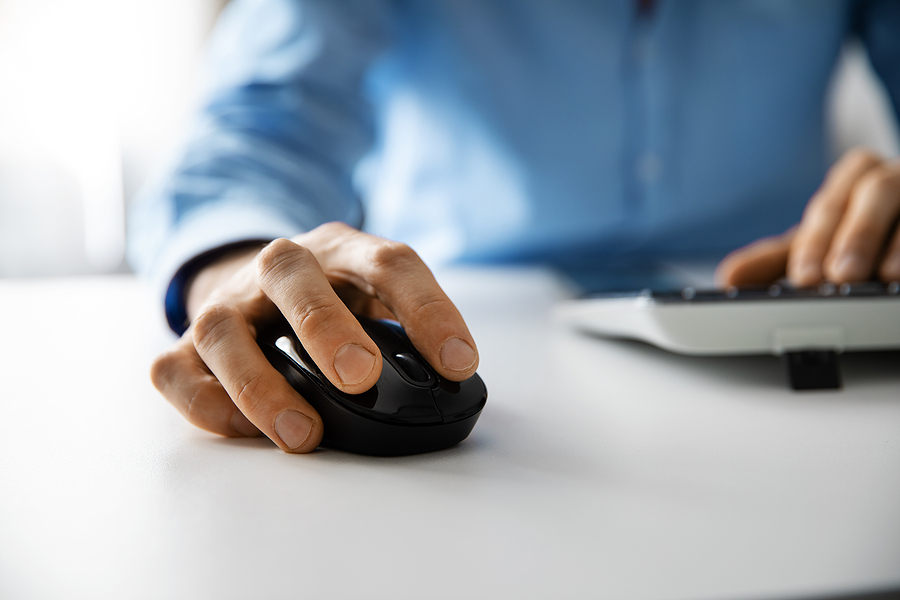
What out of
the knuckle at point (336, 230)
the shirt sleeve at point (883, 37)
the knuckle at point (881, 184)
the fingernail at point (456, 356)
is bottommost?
the fingernail at point (456, 356)

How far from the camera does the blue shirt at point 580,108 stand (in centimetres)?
91

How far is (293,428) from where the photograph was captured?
12.0 inches

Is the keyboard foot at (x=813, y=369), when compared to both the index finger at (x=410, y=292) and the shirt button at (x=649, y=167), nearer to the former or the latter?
the index finger at (x=410, y=292)

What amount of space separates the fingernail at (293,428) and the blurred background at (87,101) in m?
2.27

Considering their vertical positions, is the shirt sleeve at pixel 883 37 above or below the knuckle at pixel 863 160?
above

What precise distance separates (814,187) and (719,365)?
2.61ft

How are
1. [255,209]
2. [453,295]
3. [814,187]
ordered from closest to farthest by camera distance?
[255,209]
[453,295]
[814,187]

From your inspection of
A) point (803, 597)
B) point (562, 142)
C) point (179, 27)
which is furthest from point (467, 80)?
point (179, 27)

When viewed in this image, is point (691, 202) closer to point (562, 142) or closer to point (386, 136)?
point (562, 142)

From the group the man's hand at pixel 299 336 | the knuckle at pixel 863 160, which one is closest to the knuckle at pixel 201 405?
the man's hand at pixel 299 336

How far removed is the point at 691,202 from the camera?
1020 mm

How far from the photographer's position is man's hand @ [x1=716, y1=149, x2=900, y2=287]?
577 millimetres

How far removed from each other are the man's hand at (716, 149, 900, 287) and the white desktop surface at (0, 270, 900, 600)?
0.17 m

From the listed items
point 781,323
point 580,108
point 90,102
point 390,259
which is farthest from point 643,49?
point 90,102
